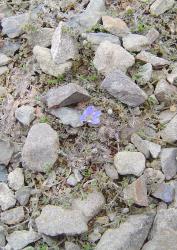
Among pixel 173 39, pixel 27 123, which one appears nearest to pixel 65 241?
pixel 27 123

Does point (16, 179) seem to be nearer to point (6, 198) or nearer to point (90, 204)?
point (6, 198)

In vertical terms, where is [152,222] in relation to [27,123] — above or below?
below

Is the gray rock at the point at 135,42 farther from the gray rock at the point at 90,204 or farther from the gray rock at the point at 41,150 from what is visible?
the gray rock at the point at 90,204

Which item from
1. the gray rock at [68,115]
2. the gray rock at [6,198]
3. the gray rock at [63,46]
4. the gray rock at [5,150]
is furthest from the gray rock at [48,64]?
the gray rock at [6,198]

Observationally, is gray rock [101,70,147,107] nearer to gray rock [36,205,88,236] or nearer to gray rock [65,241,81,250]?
gray rock [36,205,88,236]

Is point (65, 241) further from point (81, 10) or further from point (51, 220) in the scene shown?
point (81, 10)
